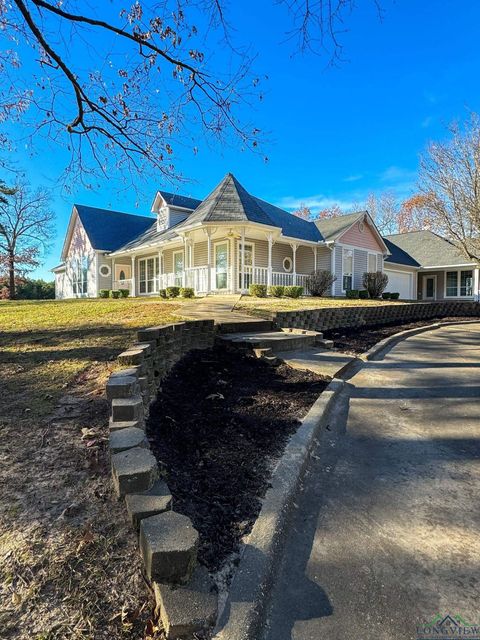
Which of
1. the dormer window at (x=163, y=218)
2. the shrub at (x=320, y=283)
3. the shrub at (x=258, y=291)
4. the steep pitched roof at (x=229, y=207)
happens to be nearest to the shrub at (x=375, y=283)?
the shrub at (x=320, y=283)

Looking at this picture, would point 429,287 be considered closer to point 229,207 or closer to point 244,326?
point 229,207

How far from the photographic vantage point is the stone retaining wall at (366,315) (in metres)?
8.03

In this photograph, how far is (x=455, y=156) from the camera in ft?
47.0

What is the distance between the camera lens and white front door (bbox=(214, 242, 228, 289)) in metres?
17.2

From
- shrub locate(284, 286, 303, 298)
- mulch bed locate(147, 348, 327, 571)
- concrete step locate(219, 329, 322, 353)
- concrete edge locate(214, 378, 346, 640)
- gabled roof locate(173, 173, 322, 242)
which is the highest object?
gabled roof locate(173, 173, 322, 242)

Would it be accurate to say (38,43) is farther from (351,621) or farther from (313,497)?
(351,621)

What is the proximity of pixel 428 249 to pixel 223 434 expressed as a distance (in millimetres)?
29098

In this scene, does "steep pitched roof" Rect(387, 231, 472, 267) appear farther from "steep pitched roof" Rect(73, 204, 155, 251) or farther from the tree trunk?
the tree trunk

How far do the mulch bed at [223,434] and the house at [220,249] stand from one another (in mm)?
11407

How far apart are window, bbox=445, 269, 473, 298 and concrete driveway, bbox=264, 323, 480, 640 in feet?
85.2

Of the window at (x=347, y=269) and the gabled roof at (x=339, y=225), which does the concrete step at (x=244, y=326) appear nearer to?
the gabled roof at (x=339, y=225)

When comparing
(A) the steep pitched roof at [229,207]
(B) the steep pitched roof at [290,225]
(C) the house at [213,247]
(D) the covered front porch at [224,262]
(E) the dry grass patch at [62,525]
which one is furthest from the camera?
(B) the steep pitched roof at [290,225]

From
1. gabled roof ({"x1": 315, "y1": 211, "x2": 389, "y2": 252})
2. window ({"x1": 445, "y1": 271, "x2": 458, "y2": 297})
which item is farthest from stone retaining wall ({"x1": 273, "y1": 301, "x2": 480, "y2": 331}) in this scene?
window ({"x1": 445, "y1": 271, "x2": 458, "y2": 297})

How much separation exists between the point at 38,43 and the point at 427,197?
14714 millimetres
